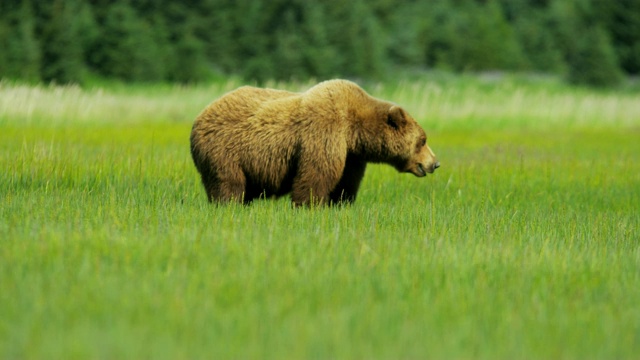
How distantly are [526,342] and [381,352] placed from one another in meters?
0.62

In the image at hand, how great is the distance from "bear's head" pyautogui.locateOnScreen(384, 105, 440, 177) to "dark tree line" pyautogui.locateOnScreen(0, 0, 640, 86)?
2377 centimetres

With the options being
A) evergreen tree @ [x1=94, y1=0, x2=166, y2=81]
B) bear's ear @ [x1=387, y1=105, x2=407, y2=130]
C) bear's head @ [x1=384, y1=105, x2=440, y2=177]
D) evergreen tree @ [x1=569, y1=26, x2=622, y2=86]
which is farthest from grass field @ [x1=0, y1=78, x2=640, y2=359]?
evergreen tree @ [x1=569, y1=26, x2=622, y2=86]

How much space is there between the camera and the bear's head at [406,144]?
24.3 feet

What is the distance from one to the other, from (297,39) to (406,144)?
24.7m

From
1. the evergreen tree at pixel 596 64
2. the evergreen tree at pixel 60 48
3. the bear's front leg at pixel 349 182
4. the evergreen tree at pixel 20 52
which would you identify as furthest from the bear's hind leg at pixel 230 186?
the evergreen tree at pixel 596 64

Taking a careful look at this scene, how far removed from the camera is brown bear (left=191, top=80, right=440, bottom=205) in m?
7.14

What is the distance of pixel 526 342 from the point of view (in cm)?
362

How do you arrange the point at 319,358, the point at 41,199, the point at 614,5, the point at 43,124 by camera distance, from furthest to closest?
the point at 614,5 < the point at 43,124 < the point at 41,199 < the point at 319,358

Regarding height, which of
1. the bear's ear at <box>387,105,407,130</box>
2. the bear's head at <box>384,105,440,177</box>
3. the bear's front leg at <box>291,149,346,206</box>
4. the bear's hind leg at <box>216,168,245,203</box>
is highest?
the bear's ear at <box>387,105,407,130</box>

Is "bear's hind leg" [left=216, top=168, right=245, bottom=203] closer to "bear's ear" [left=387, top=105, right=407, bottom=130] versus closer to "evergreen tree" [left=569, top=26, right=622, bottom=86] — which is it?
"bear's ear" [left=387, top=105, right=407, bottom=130]

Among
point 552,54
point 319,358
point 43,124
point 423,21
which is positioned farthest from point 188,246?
point 552,54

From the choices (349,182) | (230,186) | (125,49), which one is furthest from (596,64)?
(230,186)

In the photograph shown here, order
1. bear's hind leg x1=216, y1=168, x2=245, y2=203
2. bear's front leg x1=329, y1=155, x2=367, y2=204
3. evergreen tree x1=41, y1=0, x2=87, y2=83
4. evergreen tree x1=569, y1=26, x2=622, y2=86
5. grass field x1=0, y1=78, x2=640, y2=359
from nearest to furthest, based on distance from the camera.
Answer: grass field x1=0, y1=78, x2=640, y2=359 < bear's hind leg x1=216, y1=168, x2=245, y2=203 < bear's front leg x1=329, y1=155, x2=367, y2=204 < evergreen tree x1=41, y1=0, x2=87, y2=83 < evergreen tree x1=569, y1=26, x2=622, y2=86

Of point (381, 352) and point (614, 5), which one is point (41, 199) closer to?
point (381, 352)
